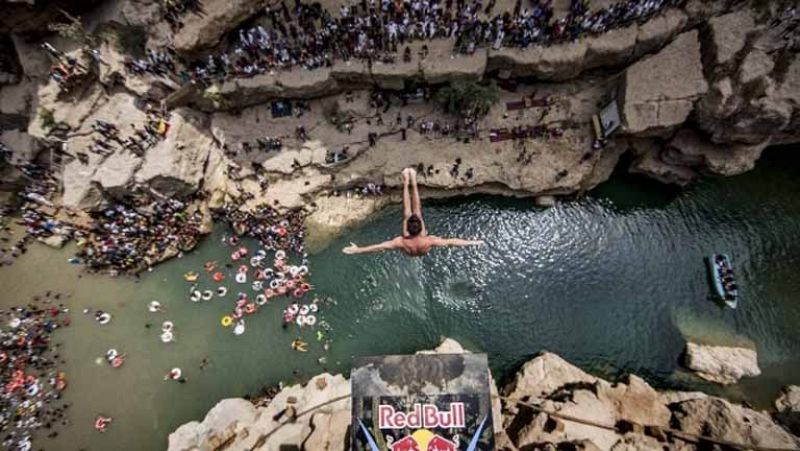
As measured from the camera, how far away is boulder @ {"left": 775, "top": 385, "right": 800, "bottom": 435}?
1438cm

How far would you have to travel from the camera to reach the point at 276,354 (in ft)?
55.0

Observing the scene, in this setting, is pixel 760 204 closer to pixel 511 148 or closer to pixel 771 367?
pixel 771 367

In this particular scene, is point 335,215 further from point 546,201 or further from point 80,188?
point 80,188

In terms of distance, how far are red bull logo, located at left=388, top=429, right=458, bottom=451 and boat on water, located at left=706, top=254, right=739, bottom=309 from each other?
15763 millimetres

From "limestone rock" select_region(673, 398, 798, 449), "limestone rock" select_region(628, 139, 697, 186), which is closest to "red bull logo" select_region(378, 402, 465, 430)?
"limestone rock" select_region(673, 398, 798, 449)

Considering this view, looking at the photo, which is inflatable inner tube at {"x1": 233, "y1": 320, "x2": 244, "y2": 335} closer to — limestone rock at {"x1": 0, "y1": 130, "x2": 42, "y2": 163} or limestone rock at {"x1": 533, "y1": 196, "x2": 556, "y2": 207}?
limestone rock at {"x1": 0, "y1": 130, "x2": 42, "y2": 163}

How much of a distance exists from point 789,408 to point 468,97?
61.3 feet

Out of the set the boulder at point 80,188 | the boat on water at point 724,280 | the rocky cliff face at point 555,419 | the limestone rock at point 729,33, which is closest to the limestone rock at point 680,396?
the rocky cliff face at point 555,419

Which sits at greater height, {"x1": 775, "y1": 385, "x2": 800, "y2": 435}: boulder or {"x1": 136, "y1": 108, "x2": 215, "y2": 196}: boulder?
{"x1": 136, "y1": 108, "x2": 215, "y2": 196}: boulder

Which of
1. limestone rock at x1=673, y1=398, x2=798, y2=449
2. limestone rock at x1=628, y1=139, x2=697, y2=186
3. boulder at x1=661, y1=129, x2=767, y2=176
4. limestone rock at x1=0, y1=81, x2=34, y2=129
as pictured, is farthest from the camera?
limestone rock at x1=0, y1=81, x2=34, y2=129

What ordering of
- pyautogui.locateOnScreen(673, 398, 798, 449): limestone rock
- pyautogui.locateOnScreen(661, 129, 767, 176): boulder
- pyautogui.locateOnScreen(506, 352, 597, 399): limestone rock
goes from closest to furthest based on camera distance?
pyautogui.locateOnScreen(673, 398, 798, 449): limestone rock < pyautogui.locateOnScreen(506, 352, 597, 399): limestone rock < pyautogui.locateOnScreen(661, 129, 767, 176): boulder

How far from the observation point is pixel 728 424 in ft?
40.8

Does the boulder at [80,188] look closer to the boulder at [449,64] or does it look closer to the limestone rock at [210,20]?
the limestone rock at [210,20]

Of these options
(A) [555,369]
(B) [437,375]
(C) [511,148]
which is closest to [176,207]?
(B) [437,375]
